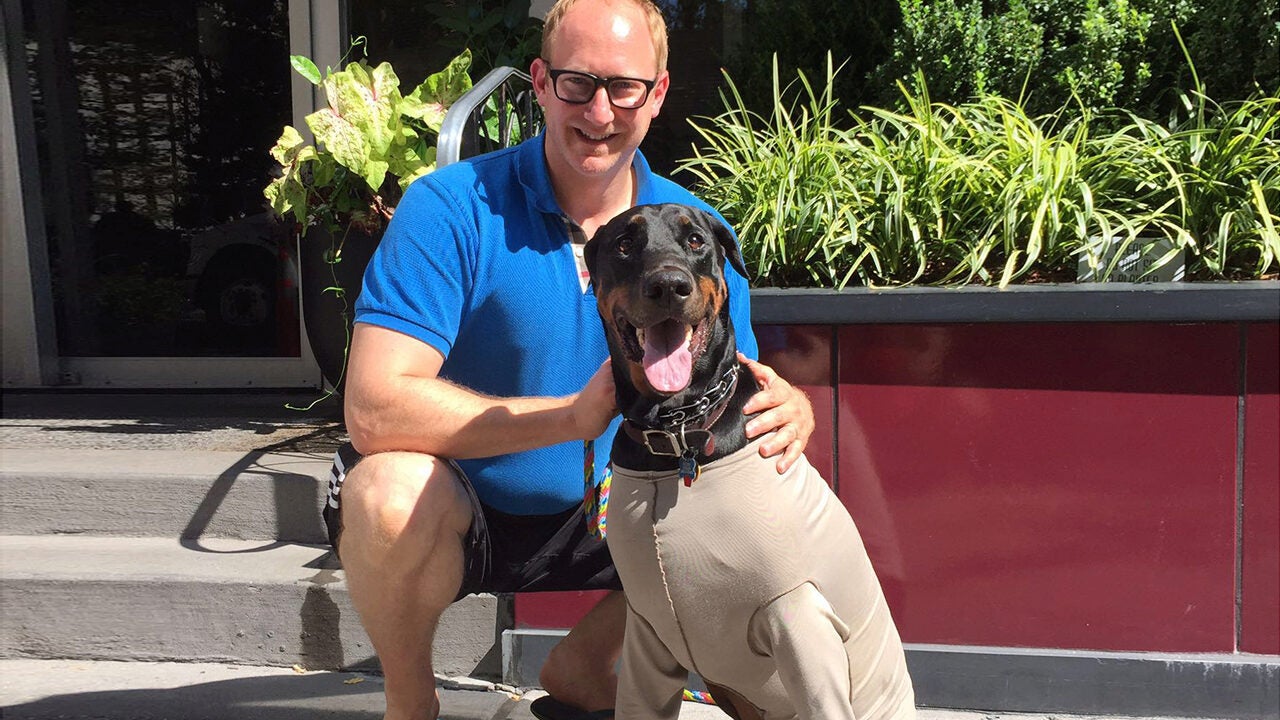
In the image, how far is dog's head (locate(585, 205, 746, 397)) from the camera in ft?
6.12

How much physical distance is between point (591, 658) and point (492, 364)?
810mm

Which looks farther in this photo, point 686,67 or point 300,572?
point 686,67

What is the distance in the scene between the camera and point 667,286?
6.06ft

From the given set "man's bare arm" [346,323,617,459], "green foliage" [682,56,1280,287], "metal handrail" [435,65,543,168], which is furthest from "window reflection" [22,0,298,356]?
"man's bare arm" [346,323,617,459]

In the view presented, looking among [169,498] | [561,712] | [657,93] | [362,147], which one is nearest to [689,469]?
[657,93]

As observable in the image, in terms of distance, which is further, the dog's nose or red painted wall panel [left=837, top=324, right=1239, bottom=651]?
red painted wall panel [left=837, top=324, right=1239, bottom=651]

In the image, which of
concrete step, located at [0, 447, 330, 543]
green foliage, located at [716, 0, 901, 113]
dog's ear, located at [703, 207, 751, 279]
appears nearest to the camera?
dog's ear, located at [703, 207, 751, 279]

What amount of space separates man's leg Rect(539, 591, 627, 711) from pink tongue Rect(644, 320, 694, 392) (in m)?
0.99

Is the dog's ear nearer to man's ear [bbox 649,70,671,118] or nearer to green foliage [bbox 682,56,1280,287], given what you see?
man's ear [bbox 649,70,671,118]

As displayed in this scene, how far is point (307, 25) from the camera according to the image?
208 inches

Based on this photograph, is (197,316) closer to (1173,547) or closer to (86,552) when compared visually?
(86,552)

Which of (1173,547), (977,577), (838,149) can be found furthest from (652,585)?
(838,149)

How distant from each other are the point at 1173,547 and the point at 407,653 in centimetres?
200

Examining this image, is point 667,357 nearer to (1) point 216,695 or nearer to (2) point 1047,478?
(2) point 1047,478
